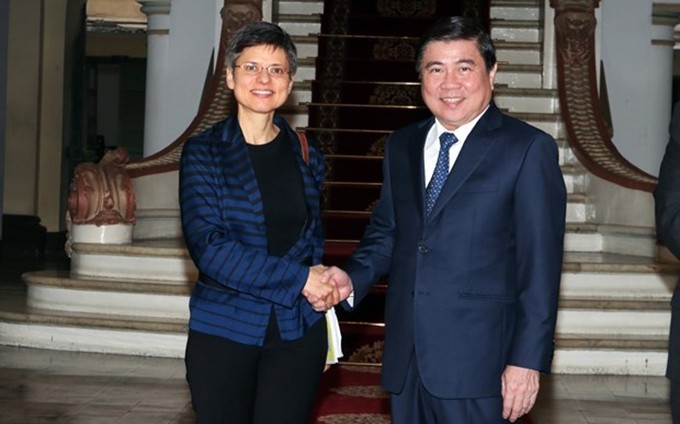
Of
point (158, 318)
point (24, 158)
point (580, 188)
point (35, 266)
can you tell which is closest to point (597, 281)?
point (580, 188)

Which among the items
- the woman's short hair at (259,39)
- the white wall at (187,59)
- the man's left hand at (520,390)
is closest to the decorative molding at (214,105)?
the white wall at (187,59)

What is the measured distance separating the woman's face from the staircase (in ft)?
15.0

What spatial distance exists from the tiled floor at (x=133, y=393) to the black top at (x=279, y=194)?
2.92 metres

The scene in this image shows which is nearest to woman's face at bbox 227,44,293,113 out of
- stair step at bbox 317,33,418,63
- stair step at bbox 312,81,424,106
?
stair step at bbox 312,81,424,106

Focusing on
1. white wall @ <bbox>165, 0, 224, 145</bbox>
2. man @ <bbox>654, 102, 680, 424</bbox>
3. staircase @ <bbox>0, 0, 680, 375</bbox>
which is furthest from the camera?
white wall @ <bbox>165, 0, 224, 145</bbox>

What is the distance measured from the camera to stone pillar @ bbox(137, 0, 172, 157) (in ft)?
38.8

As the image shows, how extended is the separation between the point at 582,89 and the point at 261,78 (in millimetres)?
7227

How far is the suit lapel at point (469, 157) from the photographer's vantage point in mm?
3512

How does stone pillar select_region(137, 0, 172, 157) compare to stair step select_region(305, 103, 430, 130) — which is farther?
stone pillar select_region(137, 0, 172, 157)

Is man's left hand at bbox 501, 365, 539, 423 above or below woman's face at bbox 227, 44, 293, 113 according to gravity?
below

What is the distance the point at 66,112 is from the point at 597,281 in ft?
36.8

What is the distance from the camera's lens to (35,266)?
1505 cm

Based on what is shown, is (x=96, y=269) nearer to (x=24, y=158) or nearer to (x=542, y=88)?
(x=542, y=88)

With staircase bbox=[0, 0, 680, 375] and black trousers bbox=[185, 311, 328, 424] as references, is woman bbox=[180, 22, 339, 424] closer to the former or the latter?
black trousers bbox=[185, 311, 328, 424]
